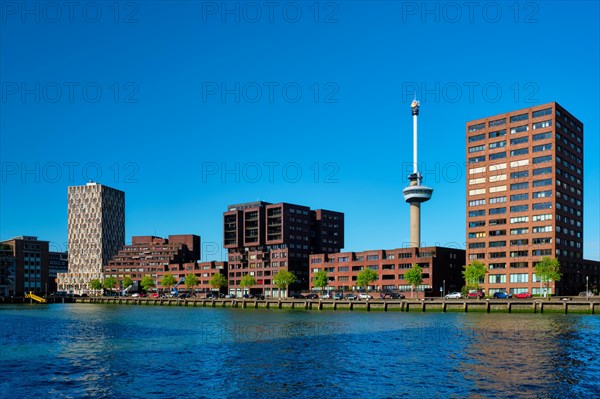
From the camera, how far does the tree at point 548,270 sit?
597ft

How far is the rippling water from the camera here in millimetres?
47281

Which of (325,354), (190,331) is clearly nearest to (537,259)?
(190,331)

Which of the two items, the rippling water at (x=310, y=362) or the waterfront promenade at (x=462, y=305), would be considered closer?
the rippling water at (x=310, y=362)

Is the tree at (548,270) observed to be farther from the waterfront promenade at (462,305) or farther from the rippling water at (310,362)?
the rippling water at (310,362)

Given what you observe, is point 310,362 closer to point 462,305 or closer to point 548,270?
point 462,305

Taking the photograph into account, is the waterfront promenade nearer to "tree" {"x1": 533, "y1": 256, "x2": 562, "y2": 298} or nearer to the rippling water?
"tree" {"x1": 533, "y1": 256, "x2": 562, "y2": 298}

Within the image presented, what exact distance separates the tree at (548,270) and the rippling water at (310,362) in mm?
87704

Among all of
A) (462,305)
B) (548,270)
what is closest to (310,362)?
(462,305)

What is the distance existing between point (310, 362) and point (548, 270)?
141184mm

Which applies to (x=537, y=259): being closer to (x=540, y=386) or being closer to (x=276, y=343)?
(x=276, y=343)

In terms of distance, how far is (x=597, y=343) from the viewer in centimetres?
7300

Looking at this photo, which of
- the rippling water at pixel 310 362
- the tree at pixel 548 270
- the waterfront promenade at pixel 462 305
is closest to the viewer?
the rippling water at pixel 310 362

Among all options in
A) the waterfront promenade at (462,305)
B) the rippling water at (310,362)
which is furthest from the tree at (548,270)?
the rippling water at (310,362)

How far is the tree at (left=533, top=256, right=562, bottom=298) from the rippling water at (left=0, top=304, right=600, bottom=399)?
288ft
